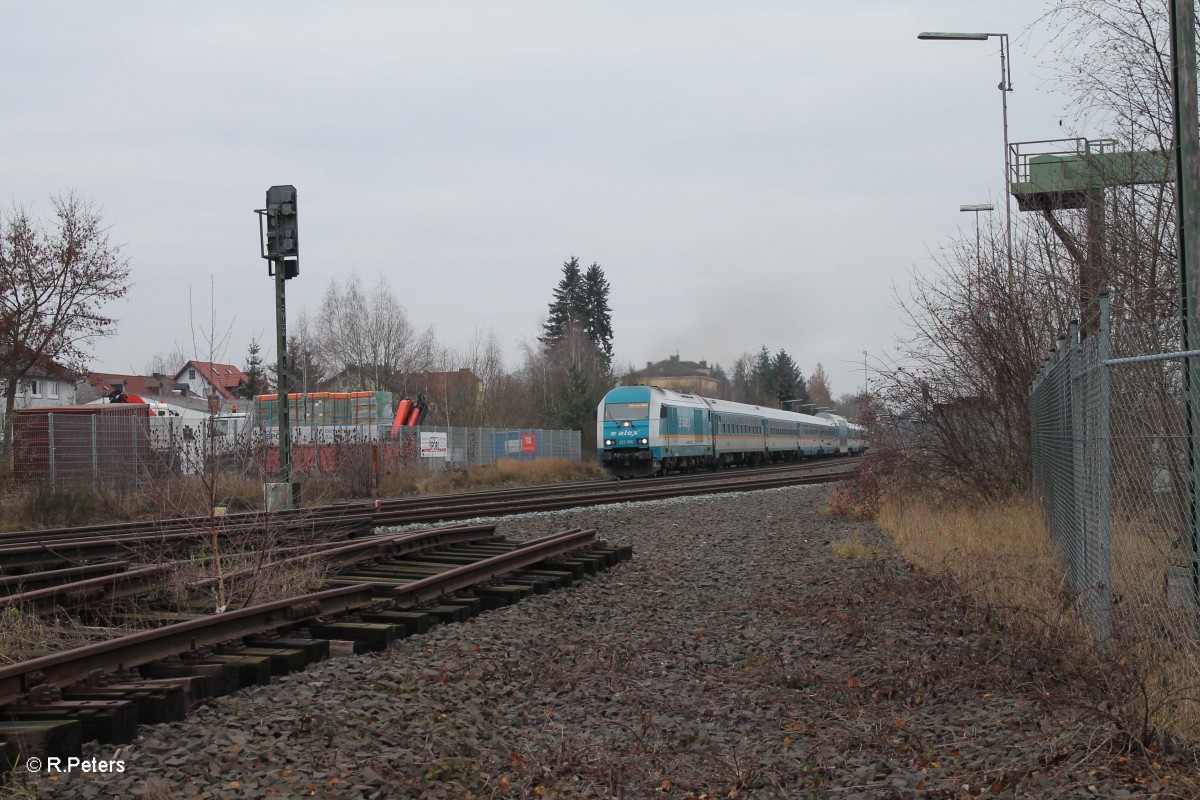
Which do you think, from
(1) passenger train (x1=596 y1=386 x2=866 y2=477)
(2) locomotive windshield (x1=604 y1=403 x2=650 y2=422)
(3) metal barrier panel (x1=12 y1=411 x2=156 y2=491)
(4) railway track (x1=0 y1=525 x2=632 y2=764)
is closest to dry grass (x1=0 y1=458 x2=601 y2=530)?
(3) metal barrier panel (x1=12 y1=411 x2=156 y2=491)

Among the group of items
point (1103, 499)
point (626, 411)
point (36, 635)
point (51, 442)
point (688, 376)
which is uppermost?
point (688, 376)

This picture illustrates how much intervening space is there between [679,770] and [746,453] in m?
41.6

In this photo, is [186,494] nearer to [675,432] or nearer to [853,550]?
[853,550]

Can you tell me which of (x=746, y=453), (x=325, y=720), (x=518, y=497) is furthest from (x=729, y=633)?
(x=746, y=453)

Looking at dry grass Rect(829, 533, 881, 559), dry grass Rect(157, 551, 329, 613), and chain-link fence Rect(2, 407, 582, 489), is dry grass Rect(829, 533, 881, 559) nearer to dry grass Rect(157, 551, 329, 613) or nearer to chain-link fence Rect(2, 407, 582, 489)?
dry grass Rect(157, 551, 329, 613)

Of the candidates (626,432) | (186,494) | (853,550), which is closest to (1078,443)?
(853,550)

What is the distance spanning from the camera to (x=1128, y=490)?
778 centimetres

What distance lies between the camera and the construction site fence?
17.1 m

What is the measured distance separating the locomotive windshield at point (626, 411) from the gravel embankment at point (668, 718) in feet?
84.0

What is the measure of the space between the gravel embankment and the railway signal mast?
8.80m

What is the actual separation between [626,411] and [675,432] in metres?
2.08

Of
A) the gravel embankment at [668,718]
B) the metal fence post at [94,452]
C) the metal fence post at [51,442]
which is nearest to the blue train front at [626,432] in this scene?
the metal fence post at [94,452]

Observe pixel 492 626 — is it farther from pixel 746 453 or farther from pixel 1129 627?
pixel 746 453

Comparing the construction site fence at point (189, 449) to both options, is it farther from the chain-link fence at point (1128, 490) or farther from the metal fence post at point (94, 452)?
the chain-link fence at point (1128, 490)
